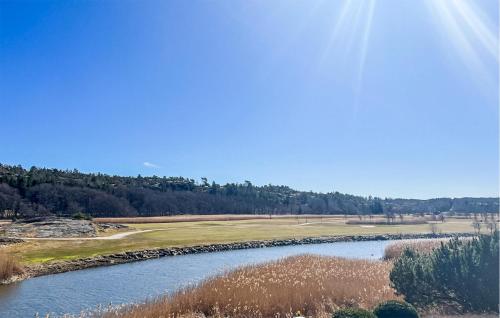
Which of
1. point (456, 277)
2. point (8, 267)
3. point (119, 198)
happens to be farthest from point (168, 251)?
point (119, 198)

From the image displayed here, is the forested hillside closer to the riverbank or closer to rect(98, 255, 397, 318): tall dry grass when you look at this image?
the riverbank

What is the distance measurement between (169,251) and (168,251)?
13 centimetres

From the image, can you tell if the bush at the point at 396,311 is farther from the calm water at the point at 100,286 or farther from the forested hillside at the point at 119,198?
the forested hillside at the point at 119,198

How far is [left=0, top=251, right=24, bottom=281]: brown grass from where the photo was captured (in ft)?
94.8

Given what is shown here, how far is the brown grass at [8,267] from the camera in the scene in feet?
94.8

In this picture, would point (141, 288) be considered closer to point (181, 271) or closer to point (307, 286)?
point (181, 271)

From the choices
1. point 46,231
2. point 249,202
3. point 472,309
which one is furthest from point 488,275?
point 249,202

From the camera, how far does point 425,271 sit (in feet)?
54.6

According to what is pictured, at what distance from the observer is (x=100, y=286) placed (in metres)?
28.0

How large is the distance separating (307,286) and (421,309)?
4.78 meters

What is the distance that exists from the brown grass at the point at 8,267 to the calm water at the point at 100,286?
49.4 inches

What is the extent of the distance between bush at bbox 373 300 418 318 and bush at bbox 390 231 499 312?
367 centimetres

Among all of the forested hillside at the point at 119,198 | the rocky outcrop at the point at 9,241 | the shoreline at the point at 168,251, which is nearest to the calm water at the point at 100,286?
the shoreline at the point at 168,251

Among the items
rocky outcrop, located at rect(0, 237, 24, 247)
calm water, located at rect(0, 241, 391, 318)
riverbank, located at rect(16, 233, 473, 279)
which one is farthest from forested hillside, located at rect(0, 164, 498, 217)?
calm water, located at rect(0, 241, 391, 318)
